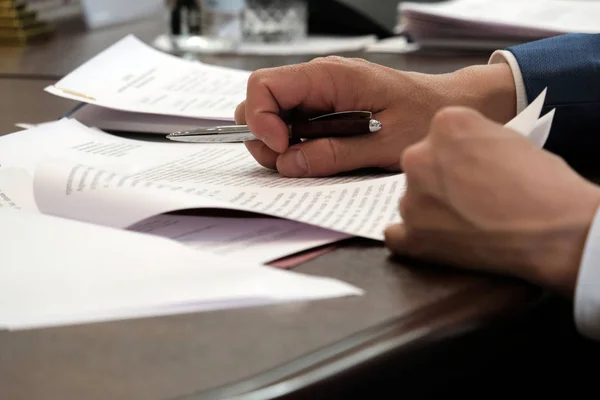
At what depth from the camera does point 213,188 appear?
0.63m

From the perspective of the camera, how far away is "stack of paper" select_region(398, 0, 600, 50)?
1.29m

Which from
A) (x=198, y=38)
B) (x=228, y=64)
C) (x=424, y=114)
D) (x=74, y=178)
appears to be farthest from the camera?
(x=198, y=38)

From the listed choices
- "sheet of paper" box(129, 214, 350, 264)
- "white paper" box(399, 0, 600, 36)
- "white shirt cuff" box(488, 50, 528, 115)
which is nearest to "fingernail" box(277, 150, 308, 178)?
"sheet of paper" box(129, 214, 350, 264)

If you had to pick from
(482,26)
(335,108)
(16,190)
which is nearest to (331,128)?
(335,108)

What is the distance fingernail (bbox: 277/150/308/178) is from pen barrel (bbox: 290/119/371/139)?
0.09 feet

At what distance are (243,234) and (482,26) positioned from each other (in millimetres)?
860

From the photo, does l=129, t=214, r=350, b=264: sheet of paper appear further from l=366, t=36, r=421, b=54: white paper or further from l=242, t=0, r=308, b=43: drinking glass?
l=242, t=0, r=308, b=43: drinking glass

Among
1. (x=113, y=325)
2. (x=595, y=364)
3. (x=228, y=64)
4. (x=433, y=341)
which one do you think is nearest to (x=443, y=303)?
(x=433, y=341)

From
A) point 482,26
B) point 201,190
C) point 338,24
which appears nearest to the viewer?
point 201,190

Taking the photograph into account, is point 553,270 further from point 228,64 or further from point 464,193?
point 228,64

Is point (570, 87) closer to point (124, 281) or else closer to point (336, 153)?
point (336, 153)

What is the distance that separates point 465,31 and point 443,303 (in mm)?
941

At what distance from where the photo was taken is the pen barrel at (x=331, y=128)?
709mm

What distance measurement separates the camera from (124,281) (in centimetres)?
47
